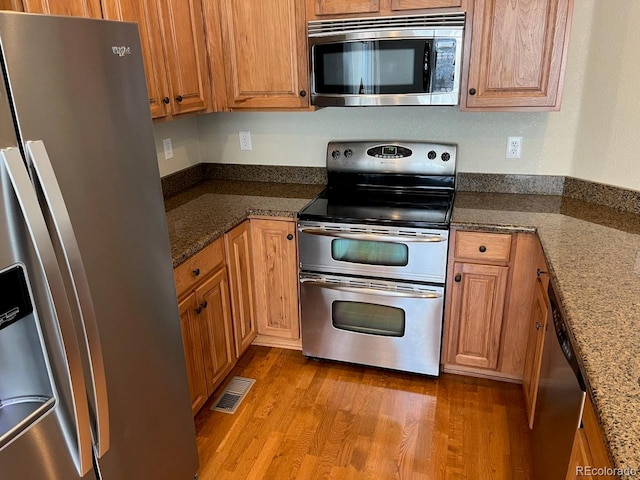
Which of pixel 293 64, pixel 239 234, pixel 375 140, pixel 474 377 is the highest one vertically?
pixel 293 64

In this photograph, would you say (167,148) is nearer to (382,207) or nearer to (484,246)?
(382,207)

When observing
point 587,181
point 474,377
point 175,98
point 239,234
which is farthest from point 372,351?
point 175,98

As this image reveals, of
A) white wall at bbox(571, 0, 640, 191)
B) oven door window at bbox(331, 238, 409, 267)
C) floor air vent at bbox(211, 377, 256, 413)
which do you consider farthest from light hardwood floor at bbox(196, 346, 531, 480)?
white wall at bbox(571, 0, 640, 191)

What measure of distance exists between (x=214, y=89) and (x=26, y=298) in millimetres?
1728

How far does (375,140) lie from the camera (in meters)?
2.62

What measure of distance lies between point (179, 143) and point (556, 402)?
2349 mm

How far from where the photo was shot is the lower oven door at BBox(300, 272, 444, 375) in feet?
7.59

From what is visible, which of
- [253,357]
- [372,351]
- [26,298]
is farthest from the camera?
[253,357]

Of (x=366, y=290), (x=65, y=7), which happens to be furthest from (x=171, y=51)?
(x=366, y=290)

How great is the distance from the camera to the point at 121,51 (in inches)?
48.0

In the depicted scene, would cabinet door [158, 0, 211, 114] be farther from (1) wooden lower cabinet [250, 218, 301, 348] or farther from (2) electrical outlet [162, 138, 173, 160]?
(1) wooden lower cabinet [250, 218, 301, 348]

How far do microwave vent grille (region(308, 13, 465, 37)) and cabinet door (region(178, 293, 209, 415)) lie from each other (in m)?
1.35

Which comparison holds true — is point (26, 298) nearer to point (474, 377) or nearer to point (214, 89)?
point (214, 89)

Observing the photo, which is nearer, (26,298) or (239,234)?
(26,298)
